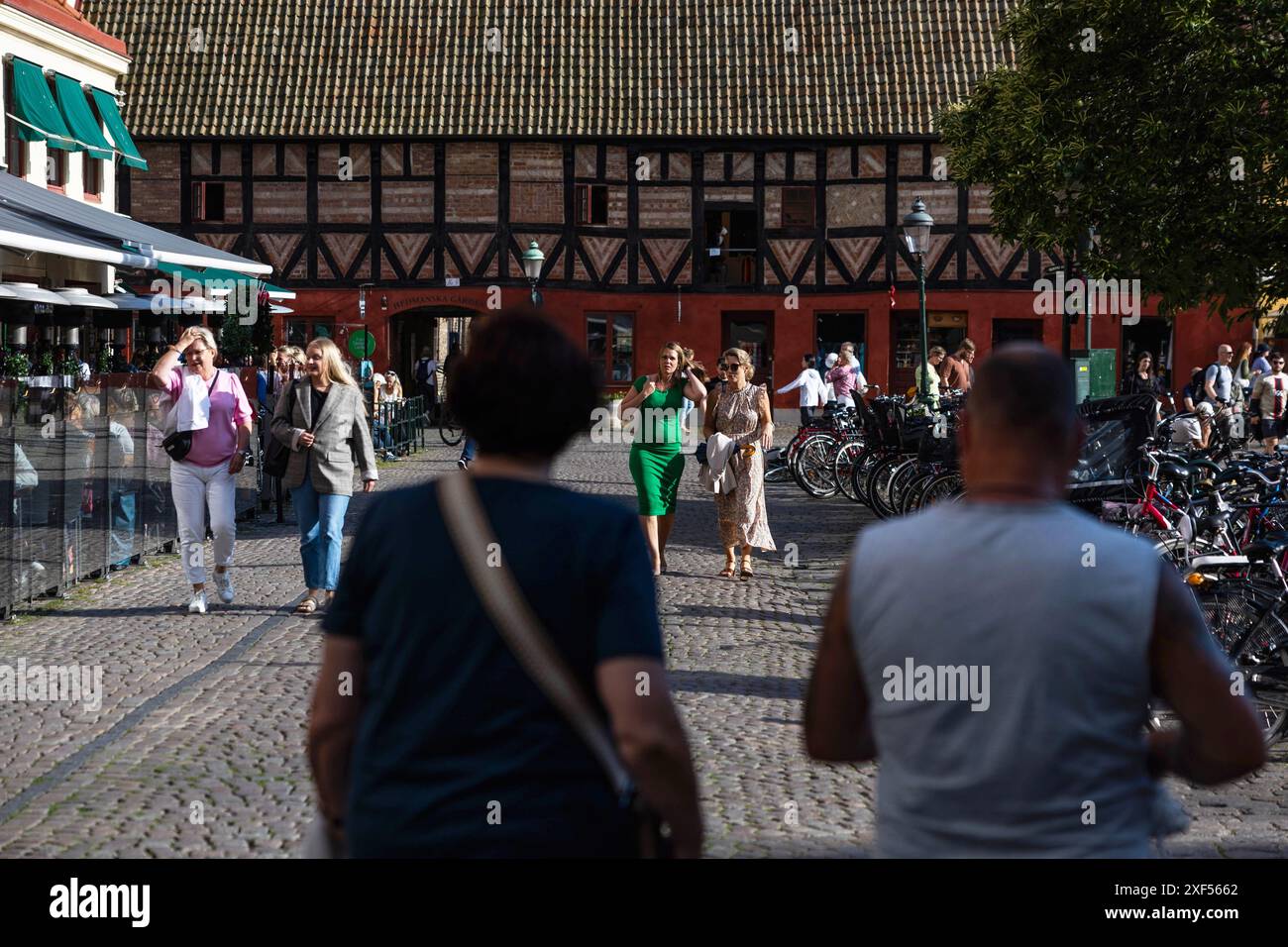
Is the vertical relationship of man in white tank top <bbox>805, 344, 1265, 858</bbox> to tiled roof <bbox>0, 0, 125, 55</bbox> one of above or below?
below

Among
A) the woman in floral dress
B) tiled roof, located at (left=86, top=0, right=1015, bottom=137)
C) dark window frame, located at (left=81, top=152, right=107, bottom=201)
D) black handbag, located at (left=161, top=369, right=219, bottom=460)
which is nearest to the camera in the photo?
black handbag, located at (left=161, top=369, right=219, bottom=460)

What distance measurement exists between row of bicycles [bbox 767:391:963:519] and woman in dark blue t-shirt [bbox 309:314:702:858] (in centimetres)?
1303

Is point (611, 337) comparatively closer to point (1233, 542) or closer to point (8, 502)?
point (8, 502)

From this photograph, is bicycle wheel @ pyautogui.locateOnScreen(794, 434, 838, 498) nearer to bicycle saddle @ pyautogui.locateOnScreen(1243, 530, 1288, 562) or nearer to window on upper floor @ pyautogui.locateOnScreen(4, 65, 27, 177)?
window on upper floor @ pyautogui.locateOnScreen(4, 65, 27, 177)

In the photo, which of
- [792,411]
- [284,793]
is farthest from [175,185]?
[284,793]

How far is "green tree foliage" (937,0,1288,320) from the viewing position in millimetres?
16438

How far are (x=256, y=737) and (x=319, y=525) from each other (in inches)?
145

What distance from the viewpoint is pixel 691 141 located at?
130 ft

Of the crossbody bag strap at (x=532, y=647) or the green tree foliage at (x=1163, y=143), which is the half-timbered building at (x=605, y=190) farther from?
the crossbody bag strap at (x=532, y=647)

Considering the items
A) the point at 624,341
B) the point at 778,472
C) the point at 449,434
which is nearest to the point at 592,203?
the point at 624,341

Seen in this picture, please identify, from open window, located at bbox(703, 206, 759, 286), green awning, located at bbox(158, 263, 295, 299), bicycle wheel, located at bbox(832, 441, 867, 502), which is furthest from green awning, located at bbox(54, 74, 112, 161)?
open window, located at bbox(703, 206, 759, 286)

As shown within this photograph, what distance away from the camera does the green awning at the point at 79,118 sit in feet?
88.6

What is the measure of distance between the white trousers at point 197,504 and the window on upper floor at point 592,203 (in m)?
28.3
